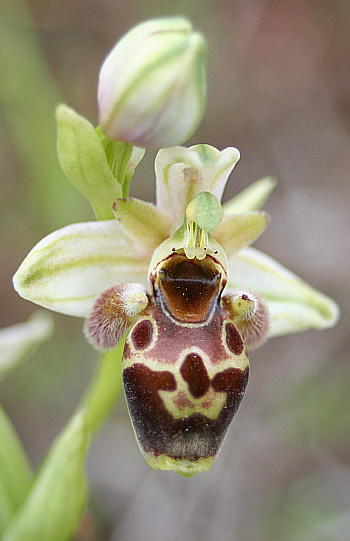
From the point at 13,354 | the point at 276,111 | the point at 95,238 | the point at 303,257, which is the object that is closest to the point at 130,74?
the point at 95,238

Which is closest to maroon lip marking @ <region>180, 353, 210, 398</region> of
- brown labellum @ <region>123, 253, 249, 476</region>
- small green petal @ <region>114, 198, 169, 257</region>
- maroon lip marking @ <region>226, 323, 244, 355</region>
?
brown labellum @ <region>123, 253, 249, 476</region>

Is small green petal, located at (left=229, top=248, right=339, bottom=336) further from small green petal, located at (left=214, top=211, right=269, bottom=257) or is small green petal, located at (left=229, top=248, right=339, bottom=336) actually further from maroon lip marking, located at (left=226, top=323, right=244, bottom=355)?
maroon lip marking, located at (left=226, top=323, right=244, bottom=355)

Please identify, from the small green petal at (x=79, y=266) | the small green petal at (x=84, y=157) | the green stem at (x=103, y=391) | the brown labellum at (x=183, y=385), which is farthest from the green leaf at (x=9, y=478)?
the small green petal at (x=84, y=157)

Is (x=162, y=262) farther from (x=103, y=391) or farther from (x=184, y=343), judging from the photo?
(x=103, y=391)

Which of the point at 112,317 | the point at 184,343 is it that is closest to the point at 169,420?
the point at 184,343

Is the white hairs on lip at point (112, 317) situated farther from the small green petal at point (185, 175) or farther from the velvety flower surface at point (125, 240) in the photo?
the small green petal at point (185, 175)
